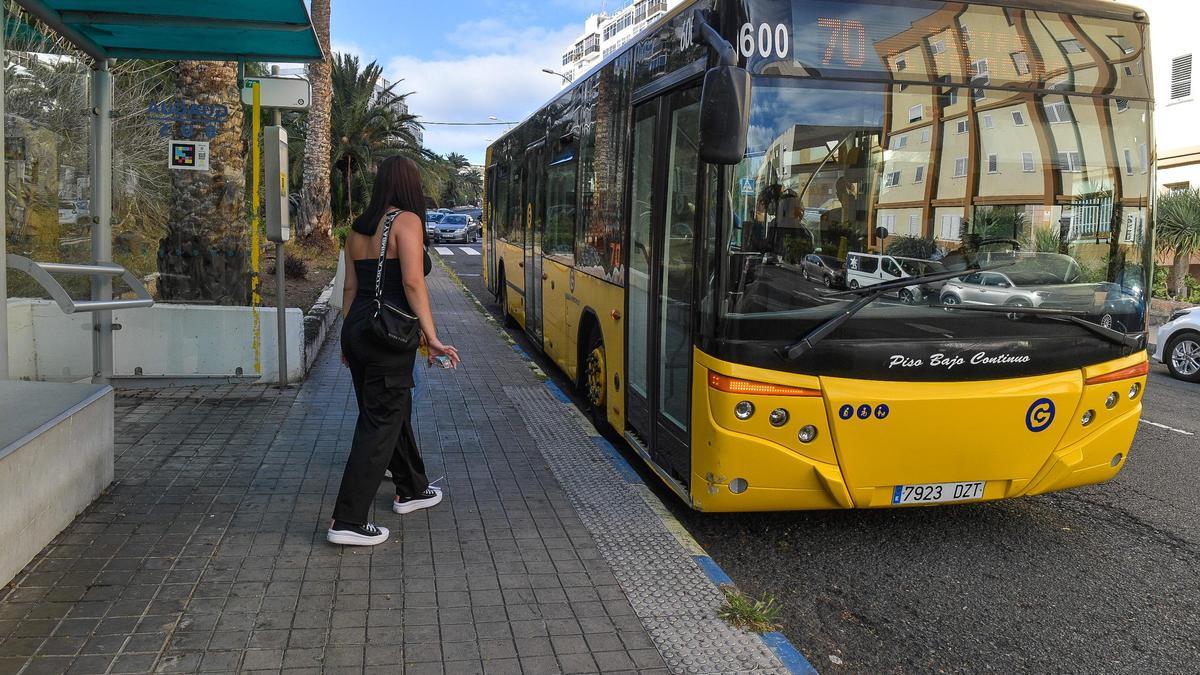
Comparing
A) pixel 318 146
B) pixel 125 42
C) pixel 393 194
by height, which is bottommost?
pixel 393 194

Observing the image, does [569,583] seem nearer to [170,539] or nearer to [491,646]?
[491,646]

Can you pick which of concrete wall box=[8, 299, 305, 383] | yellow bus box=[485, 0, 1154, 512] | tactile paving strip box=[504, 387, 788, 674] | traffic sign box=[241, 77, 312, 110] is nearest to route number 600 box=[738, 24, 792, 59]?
yellow bus box=[485, 0, 1154, 512]

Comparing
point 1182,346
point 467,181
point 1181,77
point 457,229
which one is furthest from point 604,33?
point 1182,346

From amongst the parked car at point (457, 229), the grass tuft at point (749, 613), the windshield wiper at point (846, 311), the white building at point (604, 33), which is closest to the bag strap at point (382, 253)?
the windshield wiper at point (846, 311)

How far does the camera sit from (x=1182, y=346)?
39.6 feet

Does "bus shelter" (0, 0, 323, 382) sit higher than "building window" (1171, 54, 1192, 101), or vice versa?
"building window" (1171, 54, 1192, 101)

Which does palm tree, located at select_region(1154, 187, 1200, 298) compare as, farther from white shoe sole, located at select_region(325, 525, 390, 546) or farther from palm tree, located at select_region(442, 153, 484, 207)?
palm tree, located at select_region(442, 153, 484, 207)

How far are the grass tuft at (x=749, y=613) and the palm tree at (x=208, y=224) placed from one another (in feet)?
25.1

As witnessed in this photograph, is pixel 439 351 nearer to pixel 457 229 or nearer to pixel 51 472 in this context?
pixel 51 472

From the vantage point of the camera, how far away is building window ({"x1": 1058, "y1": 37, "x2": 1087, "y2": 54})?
489 cm

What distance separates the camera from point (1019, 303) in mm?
4863

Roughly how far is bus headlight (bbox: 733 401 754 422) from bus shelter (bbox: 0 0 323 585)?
339 centimetres

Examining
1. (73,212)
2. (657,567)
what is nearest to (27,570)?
(657,567)

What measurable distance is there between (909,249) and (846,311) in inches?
19.4
